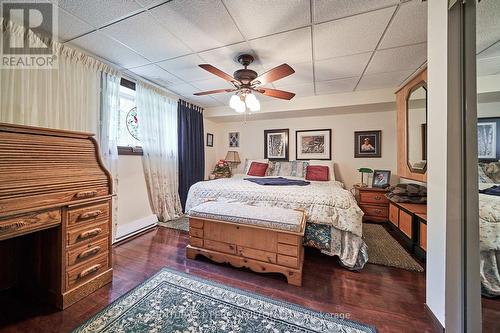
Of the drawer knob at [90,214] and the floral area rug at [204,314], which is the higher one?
the drawer knob at [90,214]

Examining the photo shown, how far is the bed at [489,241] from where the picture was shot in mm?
1036

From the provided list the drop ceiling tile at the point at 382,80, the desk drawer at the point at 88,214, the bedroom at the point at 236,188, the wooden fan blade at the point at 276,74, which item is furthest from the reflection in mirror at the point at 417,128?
the desk drawer at the point at 88,214

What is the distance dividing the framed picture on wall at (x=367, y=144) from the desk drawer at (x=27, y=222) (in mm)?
4417

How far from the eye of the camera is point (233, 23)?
171cm

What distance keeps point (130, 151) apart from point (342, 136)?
12.9ft

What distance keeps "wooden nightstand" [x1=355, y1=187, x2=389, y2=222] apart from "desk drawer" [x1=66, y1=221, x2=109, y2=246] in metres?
3.66

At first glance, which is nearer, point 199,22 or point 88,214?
point 88,214

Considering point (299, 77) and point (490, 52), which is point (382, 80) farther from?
point (490, 52)

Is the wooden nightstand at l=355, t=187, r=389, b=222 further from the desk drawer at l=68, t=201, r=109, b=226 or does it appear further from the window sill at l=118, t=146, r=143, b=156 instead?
the window sill at l=118, t=146, r=143, b=156

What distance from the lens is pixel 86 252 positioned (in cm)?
153

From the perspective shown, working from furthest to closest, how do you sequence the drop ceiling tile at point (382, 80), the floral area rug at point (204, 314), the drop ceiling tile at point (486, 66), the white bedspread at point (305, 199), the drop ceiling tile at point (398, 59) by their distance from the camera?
1. the drop ceiling tile at point (382, 80)
2. the drop ceiling tile at point (398, 59)
3. the white bedspread at point (305, 199)
4. the floral area rug at point (204, 314)
5. the drop ceiling tile at point (486, 66)

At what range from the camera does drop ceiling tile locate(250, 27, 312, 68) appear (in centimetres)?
189

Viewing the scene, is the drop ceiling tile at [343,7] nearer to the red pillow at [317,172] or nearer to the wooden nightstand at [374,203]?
the red pillow at [317,172]

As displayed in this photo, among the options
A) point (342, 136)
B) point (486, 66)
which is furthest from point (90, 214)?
point (342, 136)
